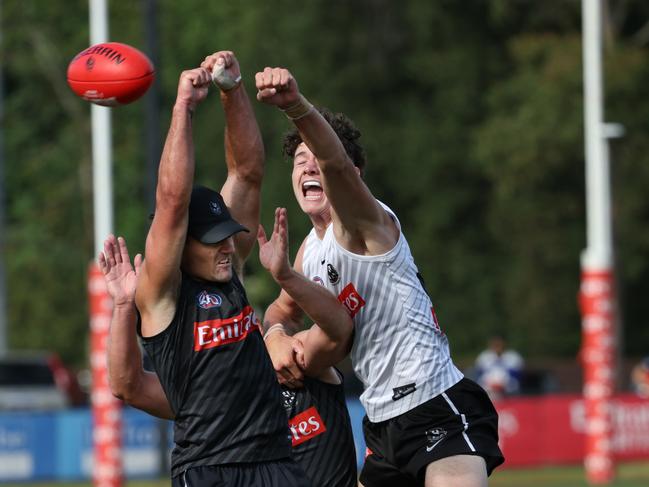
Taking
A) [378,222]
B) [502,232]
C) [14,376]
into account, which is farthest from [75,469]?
[502,232]

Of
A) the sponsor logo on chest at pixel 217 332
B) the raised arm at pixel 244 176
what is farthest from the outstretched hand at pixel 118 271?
the raised arm at pixel 244 176

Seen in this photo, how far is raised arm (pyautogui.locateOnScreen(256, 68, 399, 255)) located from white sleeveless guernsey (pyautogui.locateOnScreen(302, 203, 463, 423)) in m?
0.07

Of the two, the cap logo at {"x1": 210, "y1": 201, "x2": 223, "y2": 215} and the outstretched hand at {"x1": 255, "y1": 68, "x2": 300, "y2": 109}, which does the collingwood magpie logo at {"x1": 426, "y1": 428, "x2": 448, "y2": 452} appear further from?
the outstretched hand at {"x1": 255, "y1": 68, "x2": 300, "y2": 109}

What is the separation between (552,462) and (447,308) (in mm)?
16197

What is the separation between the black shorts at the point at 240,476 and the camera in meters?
6.29

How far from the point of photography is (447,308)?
39969 mm

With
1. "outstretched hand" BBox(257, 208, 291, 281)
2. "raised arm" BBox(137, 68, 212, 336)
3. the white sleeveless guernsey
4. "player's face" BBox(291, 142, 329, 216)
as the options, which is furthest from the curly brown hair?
"raised arm" BBox(137, 68, 212, 336)

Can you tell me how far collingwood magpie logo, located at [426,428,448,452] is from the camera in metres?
7.16

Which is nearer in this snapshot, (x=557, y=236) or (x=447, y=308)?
(x=557, y=236)

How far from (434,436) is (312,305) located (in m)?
0.86

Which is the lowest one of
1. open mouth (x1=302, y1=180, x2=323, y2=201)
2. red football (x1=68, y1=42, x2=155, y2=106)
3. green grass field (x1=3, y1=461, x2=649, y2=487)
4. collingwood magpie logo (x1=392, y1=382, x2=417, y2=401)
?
green grass field (x1=3, y1=461, x2=649, y2=487)

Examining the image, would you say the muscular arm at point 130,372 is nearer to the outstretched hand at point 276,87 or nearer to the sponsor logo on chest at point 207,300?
the sponsor logo on chest at point 207,300

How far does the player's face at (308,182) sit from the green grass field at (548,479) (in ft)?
43.8

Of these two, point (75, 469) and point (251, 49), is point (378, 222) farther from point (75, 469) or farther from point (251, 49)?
point (251, 49)
